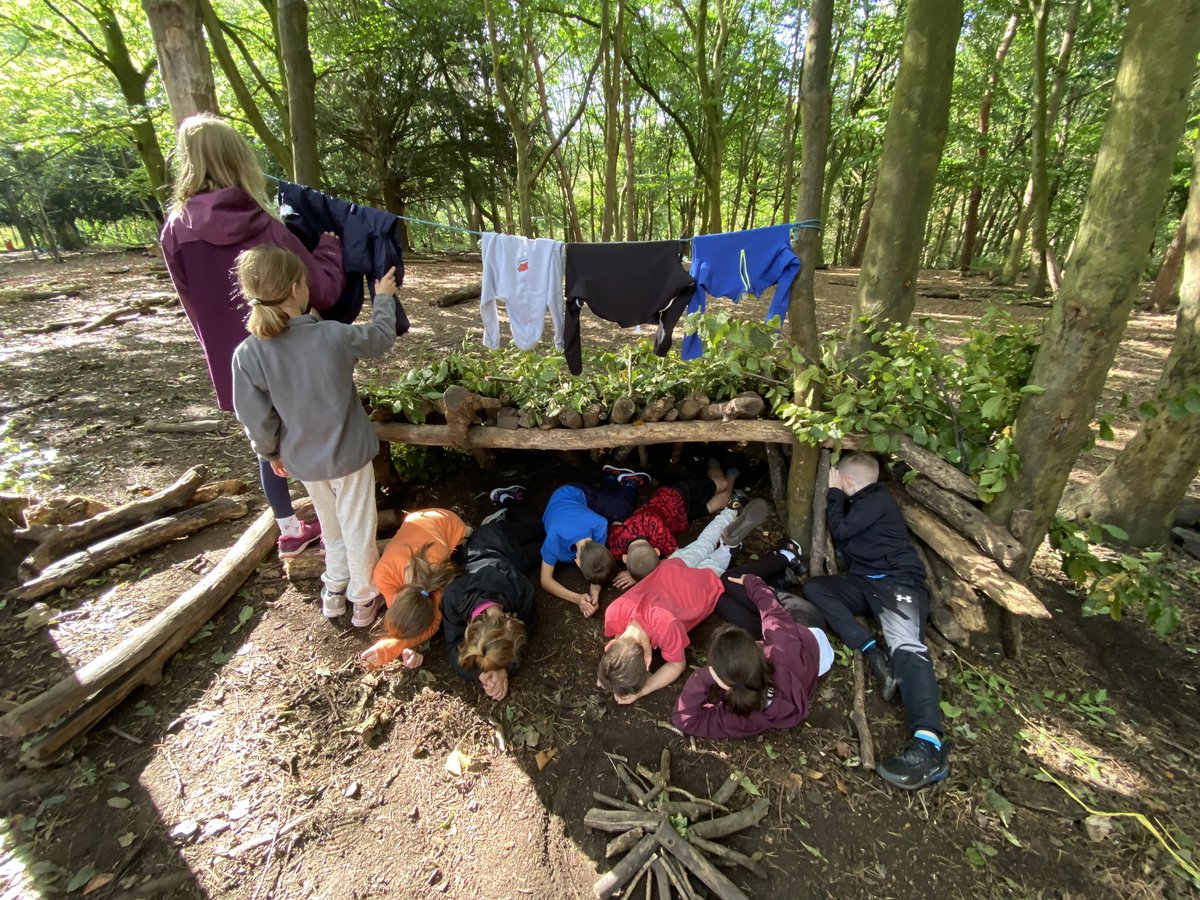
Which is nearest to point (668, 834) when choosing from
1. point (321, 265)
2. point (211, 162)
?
point (321, 265)

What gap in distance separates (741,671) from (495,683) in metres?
1.46

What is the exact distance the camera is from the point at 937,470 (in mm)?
3424

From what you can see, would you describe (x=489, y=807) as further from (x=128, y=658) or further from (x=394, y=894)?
(x=128, y=658)

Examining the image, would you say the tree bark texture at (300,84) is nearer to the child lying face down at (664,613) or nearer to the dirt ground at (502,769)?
the dirt ground at (502,769)

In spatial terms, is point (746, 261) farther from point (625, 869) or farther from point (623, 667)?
point (625, 869)

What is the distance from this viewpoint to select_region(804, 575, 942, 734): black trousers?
9.71 ft

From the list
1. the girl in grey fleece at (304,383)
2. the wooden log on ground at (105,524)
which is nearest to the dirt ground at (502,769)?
the wooden log on ground at (105,524)

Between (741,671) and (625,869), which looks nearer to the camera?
(625,869)

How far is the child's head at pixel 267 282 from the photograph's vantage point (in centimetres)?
261

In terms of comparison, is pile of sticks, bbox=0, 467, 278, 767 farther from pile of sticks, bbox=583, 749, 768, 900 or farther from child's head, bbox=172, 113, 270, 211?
pile of sticks, bbox=583, 749, 768, 900

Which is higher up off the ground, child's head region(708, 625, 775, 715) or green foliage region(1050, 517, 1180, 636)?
green foliage region(1050, 517, 1180, 636)

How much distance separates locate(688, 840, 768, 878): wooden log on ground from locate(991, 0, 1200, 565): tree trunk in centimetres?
243

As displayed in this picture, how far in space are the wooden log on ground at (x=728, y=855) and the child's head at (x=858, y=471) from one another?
2.44 metres

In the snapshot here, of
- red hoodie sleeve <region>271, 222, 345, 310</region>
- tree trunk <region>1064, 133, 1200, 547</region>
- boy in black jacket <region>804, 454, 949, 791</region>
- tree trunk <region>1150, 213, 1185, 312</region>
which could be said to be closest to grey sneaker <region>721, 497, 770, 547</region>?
boy in black jacket <region>804, 454, 949, 791</region>
